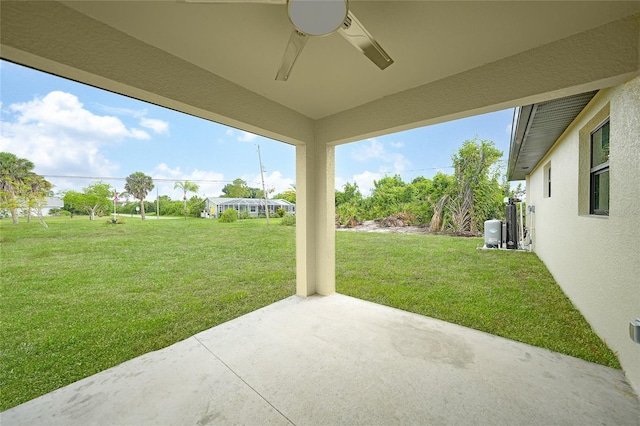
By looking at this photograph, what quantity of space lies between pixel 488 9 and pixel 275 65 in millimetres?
1385

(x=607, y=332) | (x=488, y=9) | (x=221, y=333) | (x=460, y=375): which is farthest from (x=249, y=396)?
(x=607, y=332)

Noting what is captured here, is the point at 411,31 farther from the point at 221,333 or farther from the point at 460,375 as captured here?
the point at 221,333

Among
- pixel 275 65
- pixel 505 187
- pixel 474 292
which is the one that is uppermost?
pixel 275 65

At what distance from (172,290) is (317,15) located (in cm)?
365

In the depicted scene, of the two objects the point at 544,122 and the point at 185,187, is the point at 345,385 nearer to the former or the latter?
the point at 544,122

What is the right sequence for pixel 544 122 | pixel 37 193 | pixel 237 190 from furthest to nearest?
pixel 237 190, pixel 37 193, pixel 544 122

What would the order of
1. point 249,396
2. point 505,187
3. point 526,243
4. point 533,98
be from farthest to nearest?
point 505,187 → point 526,243 → point 533,98 → point 249,396

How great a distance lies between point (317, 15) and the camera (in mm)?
958

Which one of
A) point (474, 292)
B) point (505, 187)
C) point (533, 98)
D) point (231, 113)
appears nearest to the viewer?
point (533, 98)

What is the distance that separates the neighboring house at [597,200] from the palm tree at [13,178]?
5.66 metres

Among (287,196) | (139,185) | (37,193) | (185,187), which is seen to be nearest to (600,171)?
(287,196)

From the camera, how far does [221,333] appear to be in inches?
82.0

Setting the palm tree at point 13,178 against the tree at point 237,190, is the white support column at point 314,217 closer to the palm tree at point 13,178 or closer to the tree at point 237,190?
the palm tree at point 13,178

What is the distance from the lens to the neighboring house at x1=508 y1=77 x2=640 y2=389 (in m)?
1.42
